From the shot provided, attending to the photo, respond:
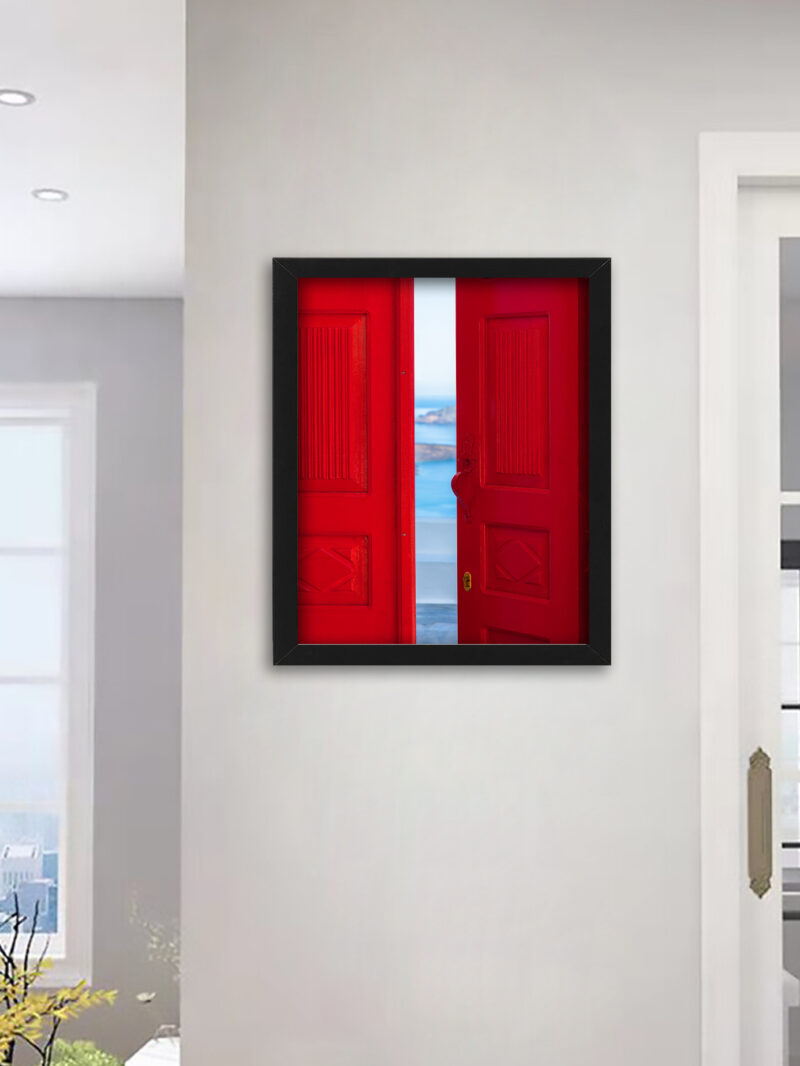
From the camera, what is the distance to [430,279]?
6.29 feet

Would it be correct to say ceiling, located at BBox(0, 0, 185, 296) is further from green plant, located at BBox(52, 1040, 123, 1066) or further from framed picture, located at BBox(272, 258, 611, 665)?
green plant, located at BBox(52, 1040, 123, 1066)

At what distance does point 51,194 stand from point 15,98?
746 millimetres

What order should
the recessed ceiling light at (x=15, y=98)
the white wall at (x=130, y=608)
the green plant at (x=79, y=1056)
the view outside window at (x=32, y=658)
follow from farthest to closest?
the view outside window at (x=32, y=658), the white wall at (x=130, y=608), the green plant at (x=79, y=1056), the recessed ceiling light at (x=15, y=98)

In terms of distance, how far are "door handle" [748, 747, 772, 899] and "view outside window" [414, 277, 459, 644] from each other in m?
0.51

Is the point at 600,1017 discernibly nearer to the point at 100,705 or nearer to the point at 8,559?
the point at 100,705

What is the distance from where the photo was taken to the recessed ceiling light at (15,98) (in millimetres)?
2889

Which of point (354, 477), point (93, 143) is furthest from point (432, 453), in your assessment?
point (93, 143)

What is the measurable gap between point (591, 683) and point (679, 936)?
15.3 inches

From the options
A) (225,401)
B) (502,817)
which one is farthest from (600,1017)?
(225,401)

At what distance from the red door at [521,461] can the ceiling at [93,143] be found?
1.03 metres

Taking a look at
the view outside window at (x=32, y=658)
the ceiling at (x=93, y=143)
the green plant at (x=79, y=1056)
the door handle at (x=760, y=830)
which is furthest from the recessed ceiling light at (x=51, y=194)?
the door handle at (x=760, y=830)

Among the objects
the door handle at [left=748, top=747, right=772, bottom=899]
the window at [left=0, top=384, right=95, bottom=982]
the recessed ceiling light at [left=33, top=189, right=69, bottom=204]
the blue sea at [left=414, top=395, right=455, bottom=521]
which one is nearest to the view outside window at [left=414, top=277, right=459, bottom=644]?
the blue sea at [left=414, top=395, right=455, bottom=521]

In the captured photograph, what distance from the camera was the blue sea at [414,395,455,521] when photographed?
1.91m

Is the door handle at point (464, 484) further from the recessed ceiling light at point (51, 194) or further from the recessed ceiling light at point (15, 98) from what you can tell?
the recessed ceiling light at point (51, 194)
